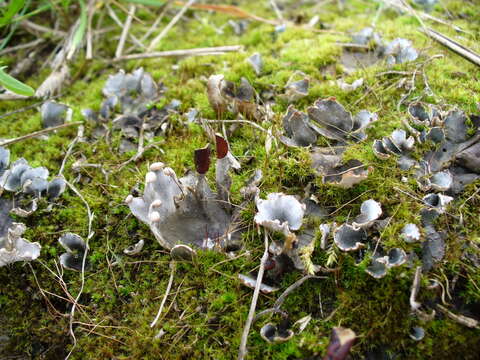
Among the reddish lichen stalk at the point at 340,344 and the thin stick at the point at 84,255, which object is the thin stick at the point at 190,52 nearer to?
the thin stick at the point at 84,255

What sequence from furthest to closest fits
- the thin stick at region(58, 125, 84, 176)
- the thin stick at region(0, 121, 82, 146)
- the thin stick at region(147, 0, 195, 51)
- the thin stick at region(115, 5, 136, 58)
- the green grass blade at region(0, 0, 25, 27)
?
1. the thin stick at region(147, 0, 195, 51)
2. the thin stick at region(115, 5, 136, 58)
3. the green grass blade at region(0, 0, 25, 27)
4. the thin stick at region(0, 121, 82, 146)
5. the thin stick at region(58, 125, 84, 176)

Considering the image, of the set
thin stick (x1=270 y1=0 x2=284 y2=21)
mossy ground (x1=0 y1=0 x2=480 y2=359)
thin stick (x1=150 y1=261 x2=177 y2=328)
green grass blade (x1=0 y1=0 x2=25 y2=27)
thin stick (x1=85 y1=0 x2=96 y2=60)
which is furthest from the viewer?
thin stick (x1=270 y1=0 x2=284 y2=21)

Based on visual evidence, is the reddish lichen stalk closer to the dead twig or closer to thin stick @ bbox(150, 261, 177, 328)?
the dead twig

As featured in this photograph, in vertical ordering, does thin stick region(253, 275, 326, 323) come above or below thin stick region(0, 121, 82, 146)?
below

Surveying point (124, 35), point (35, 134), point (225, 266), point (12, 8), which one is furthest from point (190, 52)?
point (225, 266)

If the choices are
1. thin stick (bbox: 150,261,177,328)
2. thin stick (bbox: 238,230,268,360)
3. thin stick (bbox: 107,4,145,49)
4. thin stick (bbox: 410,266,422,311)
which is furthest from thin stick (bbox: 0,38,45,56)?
thin stick (bbox: 410,266,422,311)

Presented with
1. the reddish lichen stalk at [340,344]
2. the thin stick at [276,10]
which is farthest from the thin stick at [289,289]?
the thin stick at [276,10]

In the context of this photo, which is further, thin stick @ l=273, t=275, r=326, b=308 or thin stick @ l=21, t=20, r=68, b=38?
thin stick @ l=21, t=20, r=68, b=38

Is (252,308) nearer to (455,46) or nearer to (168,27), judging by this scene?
(455,46)

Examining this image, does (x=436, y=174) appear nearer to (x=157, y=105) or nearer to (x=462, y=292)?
(x=462, y=292)
